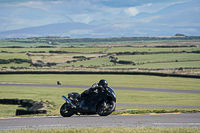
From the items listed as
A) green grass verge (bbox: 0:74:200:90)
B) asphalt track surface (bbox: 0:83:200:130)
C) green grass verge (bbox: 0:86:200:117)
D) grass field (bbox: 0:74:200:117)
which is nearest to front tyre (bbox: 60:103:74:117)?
asphalt track surface (bbox: 0:83:200:130)

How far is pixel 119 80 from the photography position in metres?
59.6

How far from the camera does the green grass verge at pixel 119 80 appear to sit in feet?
173

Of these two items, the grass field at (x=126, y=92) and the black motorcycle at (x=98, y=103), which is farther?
the grass field at (x=126, y=92)

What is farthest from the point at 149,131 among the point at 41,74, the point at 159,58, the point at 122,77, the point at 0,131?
the point at 159,58

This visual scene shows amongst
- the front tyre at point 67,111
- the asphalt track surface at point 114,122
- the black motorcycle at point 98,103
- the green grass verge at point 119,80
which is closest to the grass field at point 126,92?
the green grass verge at point 119,80

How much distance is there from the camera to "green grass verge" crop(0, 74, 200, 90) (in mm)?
52688

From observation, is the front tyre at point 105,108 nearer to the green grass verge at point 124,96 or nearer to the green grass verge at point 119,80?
the green grass verge at point 124,96

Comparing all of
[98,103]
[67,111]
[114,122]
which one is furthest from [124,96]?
[114,122]

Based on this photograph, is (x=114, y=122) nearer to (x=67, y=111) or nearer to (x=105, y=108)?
(x=105, y=108)

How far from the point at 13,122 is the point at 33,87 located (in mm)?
36167

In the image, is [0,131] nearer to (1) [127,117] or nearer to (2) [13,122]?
(2) [13,122]

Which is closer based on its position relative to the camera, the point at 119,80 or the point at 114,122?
the point at 114,122

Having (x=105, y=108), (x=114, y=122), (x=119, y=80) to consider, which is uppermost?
(x=105, y=108)

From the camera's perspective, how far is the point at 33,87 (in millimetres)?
50719
